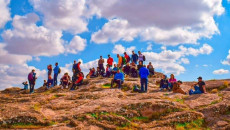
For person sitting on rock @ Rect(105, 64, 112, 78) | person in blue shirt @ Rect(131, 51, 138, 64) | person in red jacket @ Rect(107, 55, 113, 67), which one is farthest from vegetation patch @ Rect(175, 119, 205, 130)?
person in blue shirt @ Rect(131, 51, 138, 64)

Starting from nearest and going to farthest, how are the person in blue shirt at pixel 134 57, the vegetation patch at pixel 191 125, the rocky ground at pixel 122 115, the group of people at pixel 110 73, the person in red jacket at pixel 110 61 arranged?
the vegetation patch at pixel 191 125
the rocky ground at pixel 122 115
the group of people at pixel 110 73
the person in red jacket at pixel 110 61
the person in blue shirt at pixel 134 57

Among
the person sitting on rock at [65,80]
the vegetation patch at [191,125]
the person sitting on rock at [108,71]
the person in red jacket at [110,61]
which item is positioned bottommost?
the vegetation patch at [191,125]

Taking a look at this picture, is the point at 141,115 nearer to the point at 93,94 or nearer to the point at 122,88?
the point at 93,94

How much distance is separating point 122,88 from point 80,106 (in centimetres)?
835

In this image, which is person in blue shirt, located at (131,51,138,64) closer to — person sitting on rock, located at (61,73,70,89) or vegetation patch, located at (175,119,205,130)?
person sitting on rock, located at (61,73,70,89)

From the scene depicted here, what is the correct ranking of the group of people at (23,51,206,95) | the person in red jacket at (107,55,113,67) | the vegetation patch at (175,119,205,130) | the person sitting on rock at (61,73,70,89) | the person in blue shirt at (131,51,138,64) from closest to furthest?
the vegetation patch at (175,119,205,130) < the group of people at (23,51,206,95) < the person sitting on rock at (61,73,70,89) < the person in red jacket at (107,55,113,67) < the person in blue shirt at (131,51,138,64)

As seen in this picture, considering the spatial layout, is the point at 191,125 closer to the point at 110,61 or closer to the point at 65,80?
the point at 65,80

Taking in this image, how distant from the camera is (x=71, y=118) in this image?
1385cm

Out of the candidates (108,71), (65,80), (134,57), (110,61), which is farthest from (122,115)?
(134,57)

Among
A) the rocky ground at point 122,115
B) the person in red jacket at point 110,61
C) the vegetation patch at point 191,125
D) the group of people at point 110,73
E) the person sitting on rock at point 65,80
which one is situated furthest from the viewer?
the person in red jacket at point 110,61

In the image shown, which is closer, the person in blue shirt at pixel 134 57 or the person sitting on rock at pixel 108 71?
the person sitting on rock at pixel 108 71

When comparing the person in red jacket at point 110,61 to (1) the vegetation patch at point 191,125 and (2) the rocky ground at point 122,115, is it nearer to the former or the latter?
(2) the rocky ground at point 122,115

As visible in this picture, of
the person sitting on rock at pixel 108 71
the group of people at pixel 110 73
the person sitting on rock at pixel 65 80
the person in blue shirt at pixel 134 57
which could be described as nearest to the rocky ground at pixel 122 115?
the group of people at pixel 110 73

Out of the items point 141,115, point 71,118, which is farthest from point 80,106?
point 141,115
